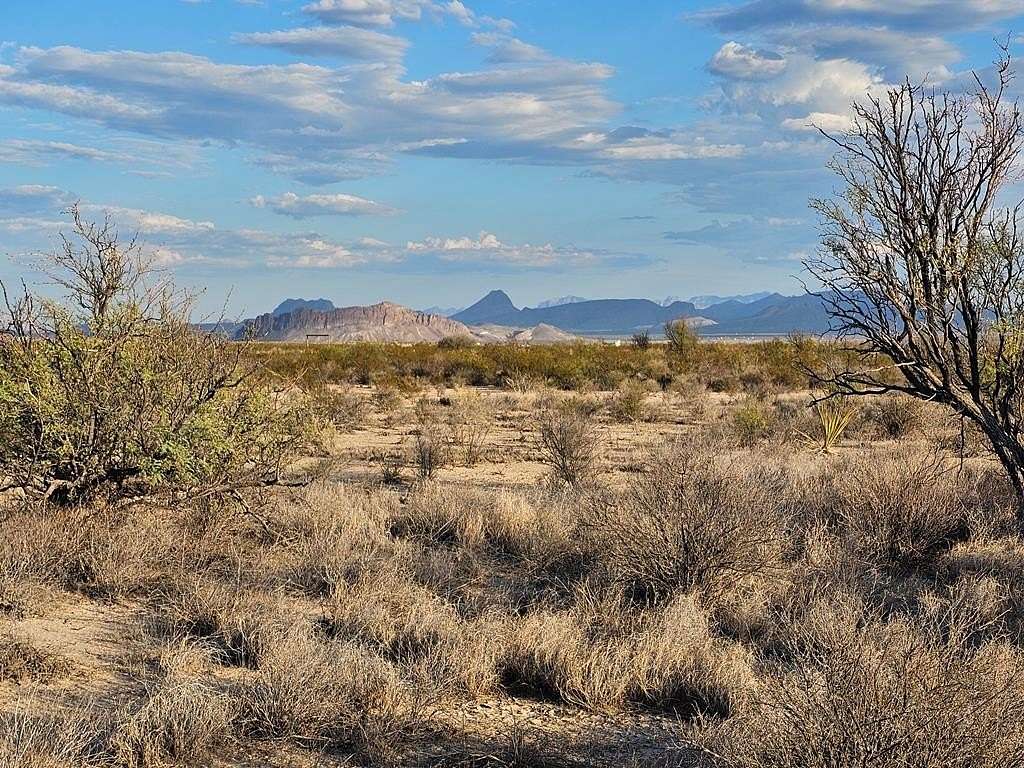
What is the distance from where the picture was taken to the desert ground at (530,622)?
4.62 m

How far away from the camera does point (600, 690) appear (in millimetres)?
5996

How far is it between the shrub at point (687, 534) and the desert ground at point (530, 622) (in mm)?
25

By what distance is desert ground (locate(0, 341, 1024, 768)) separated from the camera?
4625 millimetres

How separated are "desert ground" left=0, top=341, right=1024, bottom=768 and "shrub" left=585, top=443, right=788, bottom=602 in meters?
0.02

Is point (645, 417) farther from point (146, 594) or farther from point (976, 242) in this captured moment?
point (146, 594)

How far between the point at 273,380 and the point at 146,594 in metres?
3.80

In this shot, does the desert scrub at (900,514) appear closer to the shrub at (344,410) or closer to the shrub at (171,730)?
the shrub at (171,730)

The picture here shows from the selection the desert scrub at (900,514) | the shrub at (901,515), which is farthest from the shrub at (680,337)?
the shrub at (901,515)

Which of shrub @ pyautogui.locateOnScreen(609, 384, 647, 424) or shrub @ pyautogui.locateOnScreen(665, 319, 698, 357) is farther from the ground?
shrub @ pyautogui.locateOnScreen(665, 319, 698, 357)

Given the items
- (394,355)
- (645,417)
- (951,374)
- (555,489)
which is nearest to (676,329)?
(394,355)

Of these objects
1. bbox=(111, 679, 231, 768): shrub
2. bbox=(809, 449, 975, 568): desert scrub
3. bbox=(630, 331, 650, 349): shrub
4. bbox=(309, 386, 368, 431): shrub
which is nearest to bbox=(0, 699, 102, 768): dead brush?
bbox=(111, 679, 231, 768): shrub

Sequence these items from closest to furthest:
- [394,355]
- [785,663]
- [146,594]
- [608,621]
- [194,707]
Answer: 1. [194,707]
2. [785,663]
3. [608,621]
4. [146,594]
5. [394,355]

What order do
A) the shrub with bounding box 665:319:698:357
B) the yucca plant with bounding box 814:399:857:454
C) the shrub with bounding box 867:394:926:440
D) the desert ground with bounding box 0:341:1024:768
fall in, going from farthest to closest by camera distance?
the shrub with bounding box 665:319:698:357 → the shrub with bounding box 867:394:926:440 → the yucca plant with bounding box 814:399:857:454 → the desert ground with bounding box 0:341:1024:768

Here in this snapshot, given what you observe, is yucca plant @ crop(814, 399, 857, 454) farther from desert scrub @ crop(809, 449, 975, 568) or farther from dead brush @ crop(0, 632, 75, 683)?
dead brush @ crop(0, 632, 75, 683)
